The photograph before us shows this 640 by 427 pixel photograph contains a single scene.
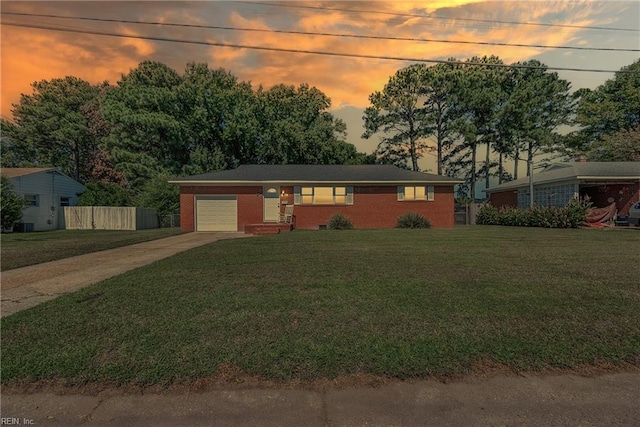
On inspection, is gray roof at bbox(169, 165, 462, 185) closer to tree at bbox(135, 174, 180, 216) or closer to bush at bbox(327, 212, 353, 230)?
bush at bbox(327, 212, 353, 230)

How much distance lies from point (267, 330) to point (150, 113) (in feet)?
98.5

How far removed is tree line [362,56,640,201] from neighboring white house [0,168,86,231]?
27432 millimetres

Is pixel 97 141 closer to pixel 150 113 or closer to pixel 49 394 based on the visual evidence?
pixel 150 113

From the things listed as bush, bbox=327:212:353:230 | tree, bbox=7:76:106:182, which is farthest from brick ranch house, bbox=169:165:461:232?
tree, bbox=7:76:106:182

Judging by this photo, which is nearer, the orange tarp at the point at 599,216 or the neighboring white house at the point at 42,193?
the orange tarp at the point at 599,216

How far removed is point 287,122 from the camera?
32562 millimetres

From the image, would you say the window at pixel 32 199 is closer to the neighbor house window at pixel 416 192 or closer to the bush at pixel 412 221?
the bush at pixel 412 221

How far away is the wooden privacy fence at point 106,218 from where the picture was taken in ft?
77.7

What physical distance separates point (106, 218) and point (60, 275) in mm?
19807

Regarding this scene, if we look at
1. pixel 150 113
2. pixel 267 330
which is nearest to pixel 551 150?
pixel 150 113

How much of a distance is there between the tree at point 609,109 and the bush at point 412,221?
2546 centimetres

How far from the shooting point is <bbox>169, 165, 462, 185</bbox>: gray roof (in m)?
20.0

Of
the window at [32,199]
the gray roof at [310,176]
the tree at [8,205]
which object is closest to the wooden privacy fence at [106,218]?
the window at [32,199]

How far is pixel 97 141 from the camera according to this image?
37.9 m
